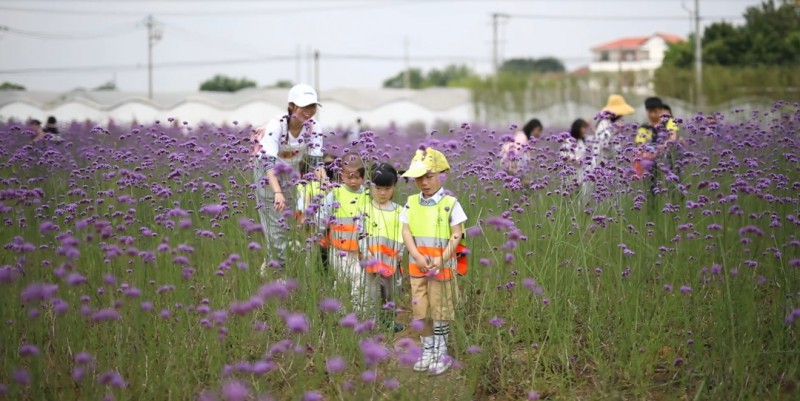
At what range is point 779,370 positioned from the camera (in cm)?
435

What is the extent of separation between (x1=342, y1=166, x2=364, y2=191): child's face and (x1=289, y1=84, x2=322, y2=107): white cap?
1.75ft

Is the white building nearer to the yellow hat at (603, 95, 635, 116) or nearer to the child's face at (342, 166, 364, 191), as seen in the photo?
the yellow hat at (603, 95, 635, 116)

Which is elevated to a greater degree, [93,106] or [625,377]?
[93,106]

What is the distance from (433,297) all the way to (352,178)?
1.23 meters

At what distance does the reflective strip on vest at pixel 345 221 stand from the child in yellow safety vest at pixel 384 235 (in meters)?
0.10

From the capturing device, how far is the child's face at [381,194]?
17.7 feet

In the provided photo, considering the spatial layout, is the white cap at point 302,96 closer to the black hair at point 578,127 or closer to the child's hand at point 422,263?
the child's hand at point 422,263

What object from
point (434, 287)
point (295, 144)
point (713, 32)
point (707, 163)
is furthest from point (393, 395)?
point (713, 32)

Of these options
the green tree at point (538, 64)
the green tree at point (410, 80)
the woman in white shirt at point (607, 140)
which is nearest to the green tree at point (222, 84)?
the green tree at point (410, 80)

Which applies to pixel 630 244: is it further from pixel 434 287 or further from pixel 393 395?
pixel 393 395

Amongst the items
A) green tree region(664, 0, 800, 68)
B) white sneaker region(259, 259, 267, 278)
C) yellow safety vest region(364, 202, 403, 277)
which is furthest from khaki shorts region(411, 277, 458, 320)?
green tree region(664, 0, 800, 68)

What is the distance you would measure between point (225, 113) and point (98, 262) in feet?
102

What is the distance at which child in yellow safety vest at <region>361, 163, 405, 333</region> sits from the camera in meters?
5.18

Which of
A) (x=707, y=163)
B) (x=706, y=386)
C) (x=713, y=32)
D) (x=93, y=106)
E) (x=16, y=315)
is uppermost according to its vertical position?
(x=713, y=32)
